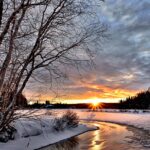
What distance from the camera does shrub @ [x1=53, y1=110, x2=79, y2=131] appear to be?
35.2 metres

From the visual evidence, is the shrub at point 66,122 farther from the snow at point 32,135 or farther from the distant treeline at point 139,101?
the distant treeline at point 139,101

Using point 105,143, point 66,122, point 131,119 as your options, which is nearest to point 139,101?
point 131,119

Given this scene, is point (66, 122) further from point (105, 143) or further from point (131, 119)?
point (131, 119)

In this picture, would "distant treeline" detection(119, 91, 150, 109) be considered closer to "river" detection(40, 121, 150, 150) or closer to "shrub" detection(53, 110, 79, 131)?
"shrub" detection(53, 110, 79, 131)

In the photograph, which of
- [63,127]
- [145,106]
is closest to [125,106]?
[145,106]

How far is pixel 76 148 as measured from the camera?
25047mm

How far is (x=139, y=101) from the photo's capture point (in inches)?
5714

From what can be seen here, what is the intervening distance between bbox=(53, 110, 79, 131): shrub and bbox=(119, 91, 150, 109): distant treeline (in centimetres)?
9658

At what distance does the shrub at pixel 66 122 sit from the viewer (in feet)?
115

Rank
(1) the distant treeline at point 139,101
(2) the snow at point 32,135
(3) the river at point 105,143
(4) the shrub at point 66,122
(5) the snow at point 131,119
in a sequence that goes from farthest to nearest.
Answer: (1) the distant treeline at point 139,101
(5) the snow at point 131,119
(4) the shrub at point 66,122
(3) the river at point 105,143
(2) the snow at point 32,135

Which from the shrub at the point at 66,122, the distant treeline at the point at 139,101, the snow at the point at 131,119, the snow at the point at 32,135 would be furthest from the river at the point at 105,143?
the distant treeline at the point at 139,101

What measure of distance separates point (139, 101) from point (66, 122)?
10913cm

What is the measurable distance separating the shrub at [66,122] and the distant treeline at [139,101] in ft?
317

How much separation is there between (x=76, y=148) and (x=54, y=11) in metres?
14.3
